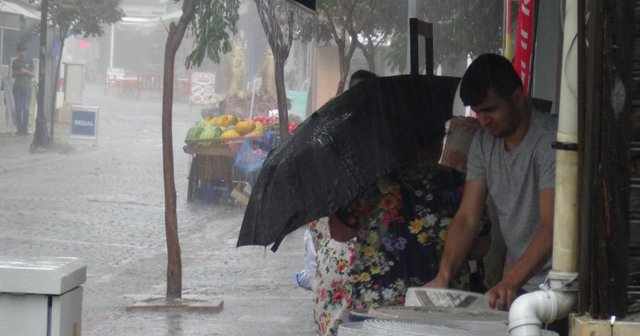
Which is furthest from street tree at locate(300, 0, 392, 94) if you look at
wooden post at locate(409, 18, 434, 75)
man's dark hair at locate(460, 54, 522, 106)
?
man's dark hair at locate(460, 54, 522, 106)

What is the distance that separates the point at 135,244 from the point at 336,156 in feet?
30.6

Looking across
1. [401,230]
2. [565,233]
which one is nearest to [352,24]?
[401,230]

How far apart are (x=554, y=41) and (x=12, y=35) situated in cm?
2389

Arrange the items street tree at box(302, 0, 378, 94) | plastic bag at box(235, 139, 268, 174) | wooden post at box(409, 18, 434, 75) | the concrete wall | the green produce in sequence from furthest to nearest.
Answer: the concrete wall < the green produce < plastic bag at box(235, 139, 268, 174) < street tree at box(302, 0, 378, 94) < wooden post at box(409, 18, 434, 75)

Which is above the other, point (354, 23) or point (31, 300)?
point (354, 23)

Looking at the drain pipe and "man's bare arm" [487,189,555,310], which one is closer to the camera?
the drain pipe

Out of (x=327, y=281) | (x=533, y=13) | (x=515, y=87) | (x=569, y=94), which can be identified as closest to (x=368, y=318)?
(x=569, y=94)

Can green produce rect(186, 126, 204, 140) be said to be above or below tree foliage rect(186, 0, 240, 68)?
below

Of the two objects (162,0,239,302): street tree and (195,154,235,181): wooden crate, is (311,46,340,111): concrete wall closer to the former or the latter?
(195,154,235,181): wooden crate

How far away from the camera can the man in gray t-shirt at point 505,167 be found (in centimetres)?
409

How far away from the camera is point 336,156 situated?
4461mm

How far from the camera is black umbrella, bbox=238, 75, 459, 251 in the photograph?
4363mm

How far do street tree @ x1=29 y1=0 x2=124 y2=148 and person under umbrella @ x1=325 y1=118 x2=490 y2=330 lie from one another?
20363 millimetres

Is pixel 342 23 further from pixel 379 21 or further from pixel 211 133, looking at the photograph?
pixel 211 133
